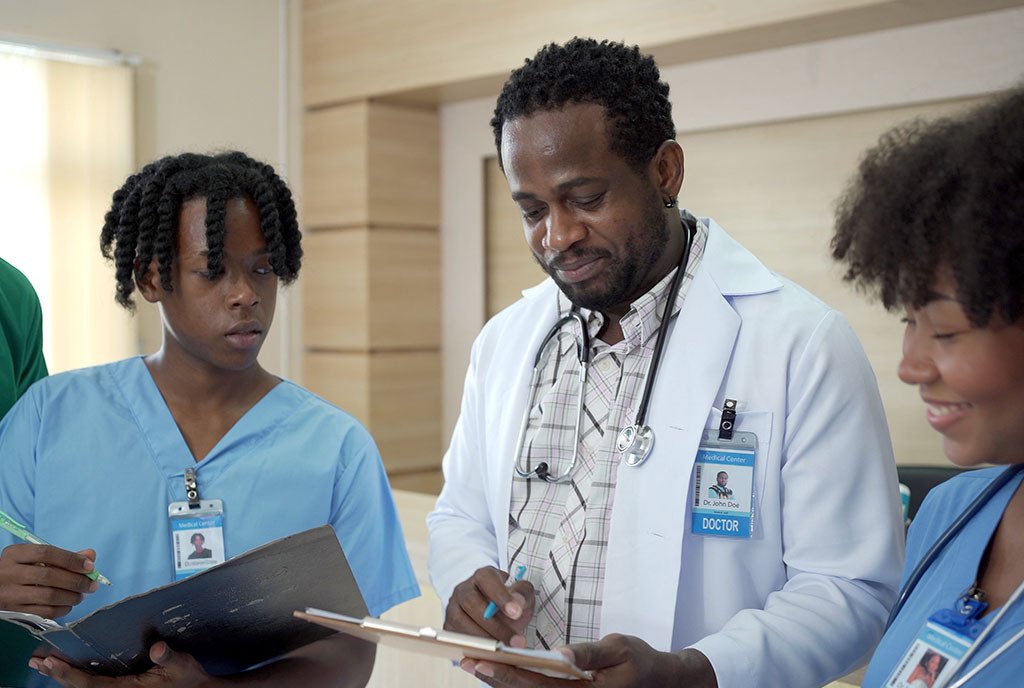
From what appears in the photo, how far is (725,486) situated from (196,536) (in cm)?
85

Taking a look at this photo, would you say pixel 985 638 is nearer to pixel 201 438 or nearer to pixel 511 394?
pixel 511 394

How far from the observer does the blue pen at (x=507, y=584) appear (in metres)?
1.46

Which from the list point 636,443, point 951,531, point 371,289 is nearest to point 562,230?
point 636,443

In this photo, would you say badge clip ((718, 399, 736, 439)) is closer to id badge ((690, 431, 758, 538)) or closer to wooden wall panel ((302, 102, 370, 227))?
id badge ((690, 431, 758, 538))

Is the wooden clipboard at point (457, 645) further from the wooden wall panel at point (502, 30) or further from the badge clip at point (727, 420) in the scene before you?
the wooden wall panel at point (502, 30)

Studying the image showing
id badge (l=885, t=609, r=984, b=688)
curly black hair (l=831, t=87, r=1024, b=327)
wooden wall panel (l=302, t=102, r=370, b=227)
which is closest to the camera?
curly black hair (l=831, t=87, r=1024, b=327)

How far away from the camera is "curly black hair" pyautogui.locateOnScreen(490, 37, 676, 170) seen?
5.02 feet

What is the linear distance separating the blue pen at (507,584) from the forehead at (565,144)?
1.92 ft

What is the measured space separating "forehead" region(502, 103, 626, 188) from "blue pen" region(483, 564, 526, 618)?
0.58 m

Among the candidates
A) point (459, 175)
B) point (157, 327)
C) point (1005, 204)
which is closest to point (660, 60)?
point (459, 175)

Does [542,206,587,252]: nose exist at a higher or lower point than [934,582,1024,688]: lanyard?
higher

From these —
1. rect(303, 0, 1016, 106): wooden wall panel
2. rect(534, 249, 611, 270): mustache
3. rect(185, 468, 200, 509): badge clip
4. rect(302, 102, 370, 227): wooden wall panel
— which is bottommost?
rect(185, 468, 200, 509): badge clip

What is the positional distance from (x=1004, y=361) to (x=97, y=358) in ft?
13.5

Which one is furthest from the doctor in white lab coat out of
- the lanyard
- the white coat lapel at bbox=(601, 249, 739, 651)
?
the lanyard
